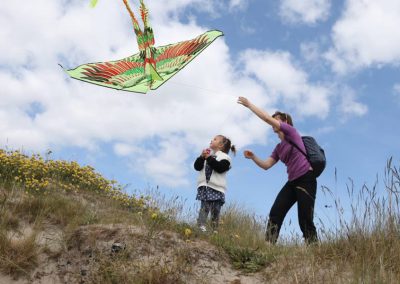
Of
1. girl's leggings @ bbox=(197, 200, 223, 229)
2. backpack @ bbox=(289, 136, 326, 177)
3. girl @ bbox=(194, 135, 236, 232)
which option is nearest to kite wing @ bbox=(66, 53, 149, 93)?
girl @ bbox=(194, 135, 236, 232)

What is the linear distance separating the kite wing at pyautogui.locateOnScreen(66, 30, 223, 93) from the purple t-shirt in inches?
68.8

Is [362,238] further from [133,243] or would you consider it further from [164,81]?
[164,81]

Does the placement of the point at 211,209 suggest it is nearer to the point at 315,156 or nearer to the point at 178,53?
the point at 315,156

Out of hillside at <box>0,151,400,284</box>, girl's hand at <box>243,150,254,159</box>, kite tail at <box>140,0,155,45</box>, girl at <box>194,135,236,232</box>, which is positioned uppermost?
kite tail at <box>140,0,155,45</box>

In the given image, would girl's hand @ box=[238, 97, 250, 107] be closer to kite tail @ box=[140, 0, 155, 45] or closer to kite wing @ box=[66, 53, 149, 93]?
kite wing @ box=[66, 53, 149, 93]

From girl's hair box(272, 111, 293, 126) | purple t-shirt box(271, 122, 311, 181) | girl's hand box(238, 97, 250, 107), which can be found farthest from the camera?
girl's hair box(272, 111, 293, 126)

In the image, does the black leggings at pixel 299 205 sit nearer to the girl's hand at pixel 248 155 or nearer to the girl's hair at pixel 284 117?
the girl's hand at pixel 248 155

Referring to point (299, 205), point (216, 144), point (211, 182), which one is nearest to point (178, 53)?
point (216, 144)

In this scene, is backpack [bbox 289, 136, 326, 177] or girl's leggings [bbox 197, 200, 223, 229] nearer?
backpack [bbox 289, 136, 326, 177]

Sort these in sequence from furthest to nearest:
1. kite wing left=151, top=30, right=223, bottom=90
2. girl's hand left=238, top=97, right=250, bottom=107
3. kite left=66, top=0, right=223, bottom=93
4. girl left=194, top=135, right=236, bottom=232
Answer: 1. kite wing left=151, top=30, right=223, bottom=90
2. kite left=66, top=0, right=223, bottom=93
3. girl left=194, top=135, right=236, bottom=232
4. girl's hand left=238, top=97, right=250, bottom=107

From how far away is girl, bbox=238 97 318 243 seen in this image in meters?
5.69

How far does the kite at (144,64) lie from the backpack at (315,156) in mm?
2015

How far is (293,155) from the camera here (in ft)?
19.1

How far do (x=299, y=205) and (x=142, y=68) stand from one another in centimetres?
303
